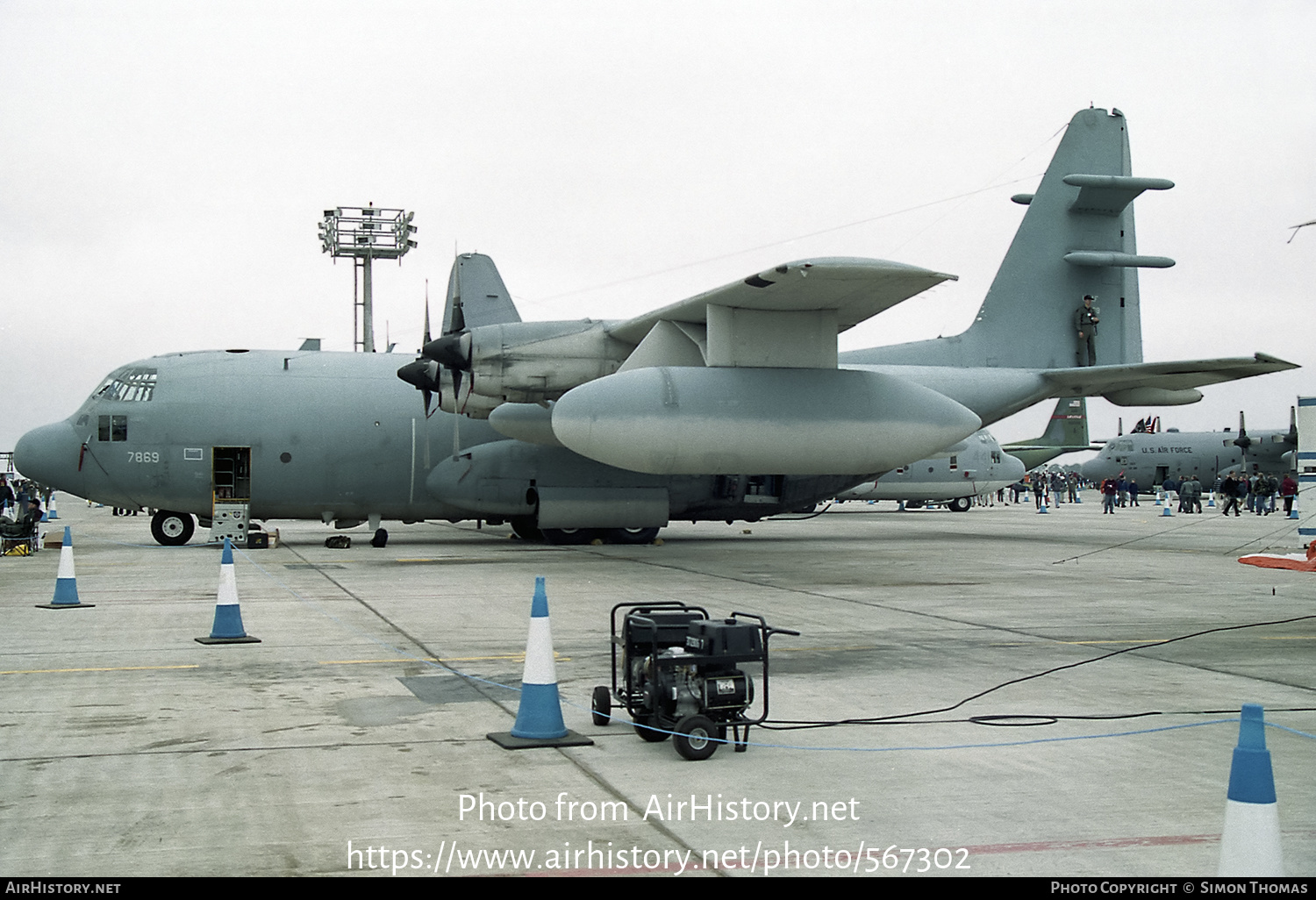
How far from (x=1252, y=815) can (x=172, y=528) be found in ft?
75.7

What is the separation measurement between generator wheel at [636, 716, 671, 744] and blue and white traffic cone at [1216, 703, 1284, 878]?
3760mm

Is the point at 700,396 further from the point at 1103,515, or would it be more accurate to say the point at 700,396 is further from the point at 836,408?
the point at 1103,515

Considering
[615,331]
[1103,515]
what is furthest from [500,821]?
[1103,515]

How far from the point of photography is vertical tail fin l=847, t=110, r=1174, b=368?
77.0ft

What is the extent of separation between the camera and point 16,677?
8531mm

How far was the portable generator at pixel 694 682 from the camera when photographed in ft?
20.2

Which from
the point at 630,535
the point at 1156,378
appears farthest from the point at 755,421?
the point at 1156,378

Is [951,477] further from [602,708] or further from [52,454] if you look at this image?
[602,708]

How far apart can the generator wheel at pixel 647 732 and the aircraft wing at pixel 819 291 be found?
31.6ft

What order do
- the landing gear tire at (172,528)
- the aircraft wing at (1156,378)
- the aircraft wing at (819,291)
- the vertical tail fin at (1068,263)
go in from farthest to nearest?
the vertical tail fin at (1068,263)
the landing gear tire at (172,528)
the aircraft wing at (1156,378)
the aircraft wing at (819,291)

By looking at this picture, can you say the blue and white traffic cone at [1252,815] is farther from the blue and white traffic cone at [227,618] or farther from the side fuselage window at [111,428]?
the side fuselage window at [111,428]

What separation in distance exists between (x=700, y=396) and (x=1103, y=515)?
31606mm

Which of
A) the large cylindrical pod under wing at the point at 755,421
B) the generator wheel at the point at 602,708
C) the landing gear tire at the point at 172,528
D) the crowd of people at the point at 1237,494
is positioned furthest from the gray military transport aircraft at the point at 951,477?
the generator wheel at the point at 602,708
